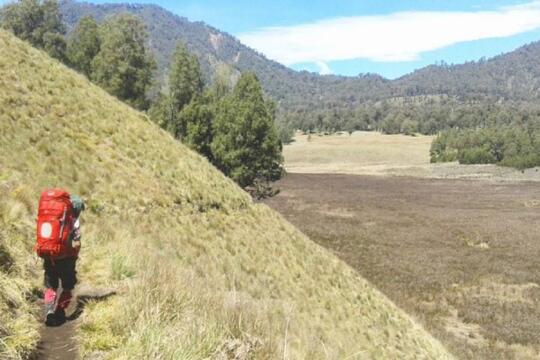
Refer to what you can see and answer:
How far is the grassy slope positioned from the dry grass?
364 feet

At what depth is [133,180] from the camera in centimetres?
1750

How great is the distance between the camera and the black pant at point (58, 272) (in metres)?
6.60

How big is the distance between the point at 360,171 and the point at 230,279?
126999mm

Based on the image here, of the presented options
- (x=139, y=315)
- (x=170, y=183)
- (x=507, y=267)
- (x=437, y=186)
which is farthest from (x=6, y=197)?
(x=437, y=186)

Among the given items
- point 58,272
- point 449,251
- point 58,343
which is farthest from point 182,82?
point 58,343

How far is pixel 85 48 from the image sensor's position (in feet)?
185

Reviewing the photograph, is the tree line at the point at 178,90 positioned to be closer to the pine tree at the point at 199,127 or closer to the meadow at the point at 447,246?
the pine tree at the point at 199,127

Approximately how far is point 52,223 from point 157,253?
6927 millimetres

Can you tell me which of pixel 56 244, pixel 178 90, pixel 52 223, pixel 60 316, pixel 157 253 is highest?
pixel 178 90

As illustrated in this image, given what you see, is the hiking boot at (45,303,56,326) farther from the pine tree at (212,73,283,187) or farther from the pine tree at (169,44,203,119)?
the pine tree at (169,44,203,119)

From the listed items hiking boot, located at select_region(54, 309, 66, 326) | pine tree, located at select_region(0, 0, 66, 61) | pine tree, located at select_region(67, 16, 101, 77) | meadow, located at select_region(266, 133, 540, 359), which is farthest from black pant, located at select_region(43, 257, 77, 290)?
pine tree, located at select_region(0, 0, 66, 61)

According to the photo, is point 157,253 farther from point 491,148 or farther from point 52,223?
point 491,148

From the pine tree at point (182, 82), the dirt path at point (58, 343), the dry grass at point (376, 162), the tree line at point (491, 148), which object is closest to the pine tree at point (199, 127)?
the pine tree at point (182, 82)

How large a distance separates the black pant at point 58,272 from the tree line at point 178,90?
3290 cm
